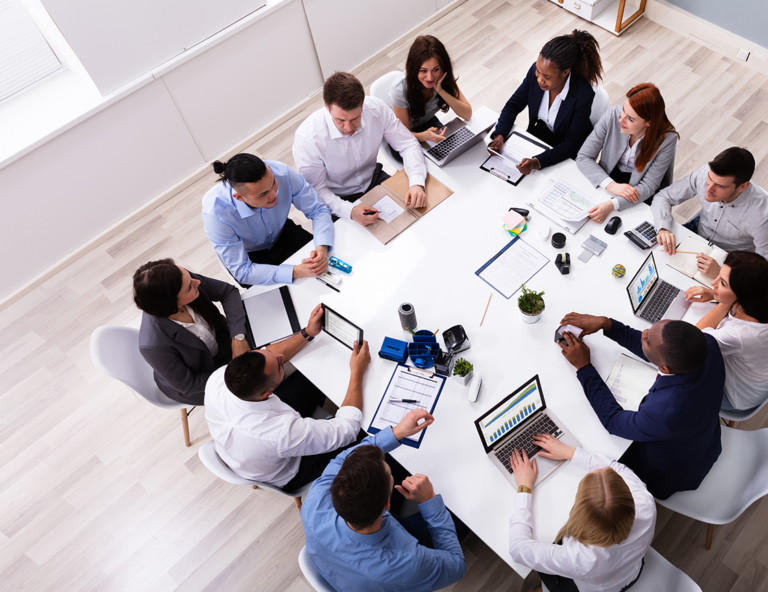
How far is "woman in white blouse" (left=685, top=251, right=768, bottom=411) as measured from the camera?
232 centimetres

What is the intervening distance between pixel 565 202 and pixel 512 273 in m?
0.56

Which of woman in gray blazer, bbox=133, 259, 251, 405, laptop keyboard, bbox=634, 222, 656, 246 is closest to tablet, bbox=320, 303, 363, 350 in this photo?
woman in gray blazer, bbox=133, 259, 251, 405

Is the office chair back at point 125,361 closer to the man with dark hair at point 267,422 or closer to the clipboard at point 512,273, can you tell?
the man with dark hair at point 267,422

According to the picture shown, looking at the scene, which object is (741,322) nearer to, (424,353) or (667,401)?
(667,401)

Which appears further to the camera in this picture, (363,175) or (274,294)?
(363,175)

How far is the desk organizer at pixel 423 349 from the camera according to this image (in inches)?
100

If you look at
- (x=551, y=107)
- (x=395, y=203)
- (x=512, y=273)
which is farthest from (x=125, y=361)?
(x=551, y=107)

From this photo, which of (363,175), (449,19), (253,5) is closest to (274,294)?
(363,175)

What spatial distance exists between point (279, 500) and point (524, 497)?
5.39 feet

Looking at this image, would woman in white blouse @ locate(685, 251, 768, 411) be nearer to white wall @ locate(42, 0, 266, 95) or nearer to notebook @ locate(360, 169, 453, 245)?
notebook @ locate(360, 169, 453, 245)

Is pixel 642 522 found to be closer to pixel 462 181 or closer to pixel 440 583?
pixel 440 583

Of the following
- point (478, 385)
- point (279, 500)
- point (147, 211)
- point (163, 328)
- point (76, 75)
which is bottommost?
point (279, 500)

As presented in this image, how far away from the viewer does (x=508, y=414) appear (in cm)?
230

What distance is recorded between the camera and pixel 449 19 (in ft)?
17.8
